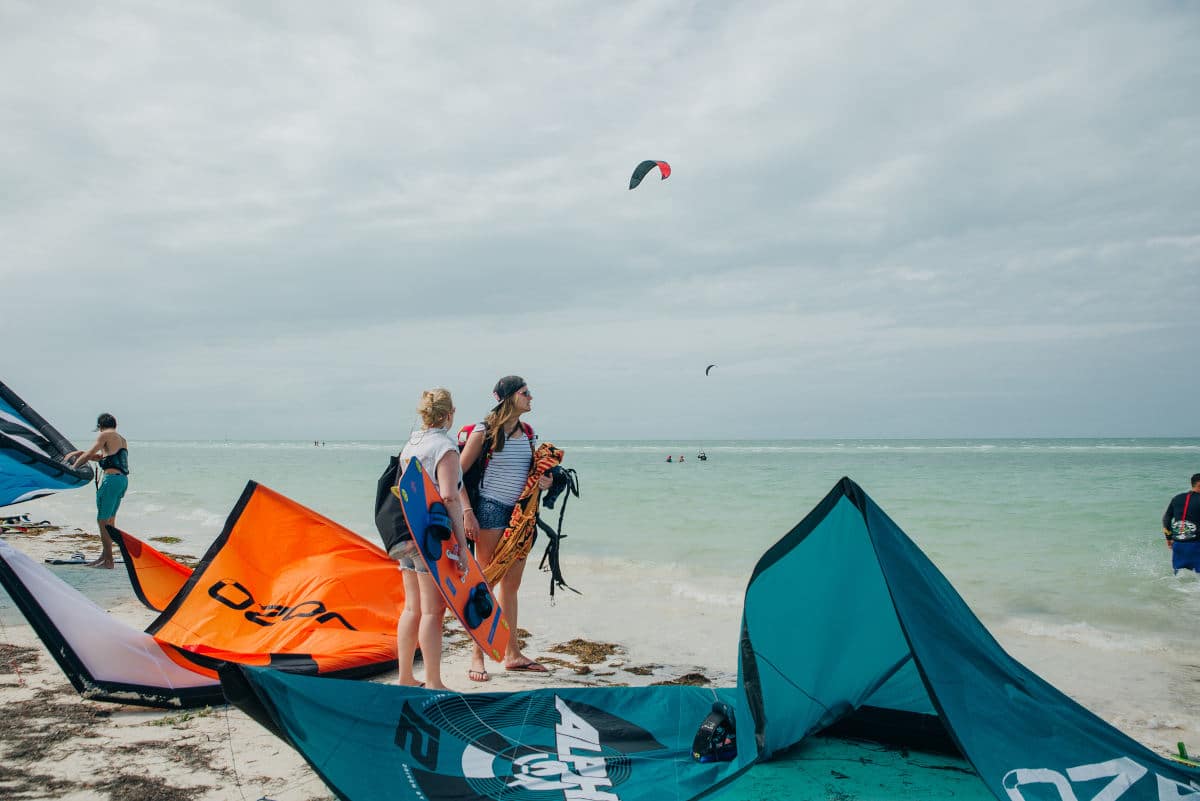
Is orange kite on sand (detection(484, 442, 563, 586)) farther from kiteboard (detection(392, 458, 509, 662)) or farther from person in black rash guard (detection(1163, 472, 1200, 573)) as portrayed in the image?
person in black rash guard (detection(1163, 472, 1200, 573))

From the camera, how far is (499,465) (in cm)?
461

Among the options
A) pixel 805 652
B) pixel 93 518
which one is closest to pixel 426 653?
pixel 805 652

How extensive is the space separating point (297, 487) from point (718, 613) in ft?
68.9

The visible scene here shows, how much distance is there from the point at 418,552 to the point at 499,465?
32.7 inches

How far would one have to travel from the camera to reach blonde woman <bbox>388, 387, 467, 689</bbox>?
398cm

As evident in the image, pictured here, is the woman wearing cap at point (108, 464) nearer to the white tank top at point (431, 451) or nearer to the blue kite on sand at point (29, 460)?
the blue kite on sand at point (29, 460)

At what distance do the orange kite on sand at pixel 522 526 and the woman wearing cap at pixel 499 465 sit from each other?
34mm

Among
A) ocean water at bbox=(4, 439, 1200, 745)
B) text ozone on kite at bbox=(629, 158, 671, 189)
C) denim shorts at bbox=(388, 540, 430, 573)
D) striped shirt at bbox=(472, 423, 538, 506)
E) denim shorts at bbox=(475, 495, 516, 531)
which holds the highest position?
text ozone on kite at bbox=(629, 158, 671, 189)

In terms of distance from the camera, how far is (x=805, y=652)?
3365 mm

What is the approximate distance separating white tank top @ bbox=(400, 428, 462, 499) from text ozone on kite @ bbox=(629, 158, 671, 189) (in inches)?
197

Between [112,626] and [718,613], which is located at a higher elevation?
[112,626]

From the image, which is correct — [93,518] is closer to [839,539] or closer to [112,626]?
[112,626]

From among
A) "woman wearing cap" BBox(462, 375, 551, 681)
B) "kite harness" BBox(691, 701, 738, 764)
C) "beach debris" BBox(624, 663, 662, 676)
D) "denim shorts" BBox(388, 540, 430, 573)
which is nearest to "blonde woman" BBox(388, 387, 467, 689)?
"denim shorts" BBox(388, 540, 430, 573)

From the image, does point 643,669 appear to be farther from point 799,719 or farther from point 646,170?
point 646,170
